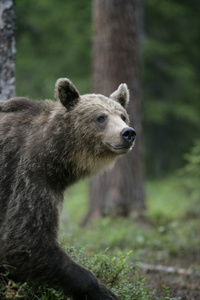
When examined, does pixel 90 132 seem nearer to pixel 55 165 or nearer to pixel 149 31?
pixel 55 165

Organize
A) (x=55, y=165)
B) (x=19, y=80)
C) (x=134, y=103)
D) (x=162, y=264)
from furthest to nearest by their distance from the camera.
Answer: (x=19, y=80) → (x=134, y=103) → (x=162, y=264) → (x=55, y=165)

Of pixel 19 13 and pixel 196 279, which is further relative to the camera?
pixel 19 13

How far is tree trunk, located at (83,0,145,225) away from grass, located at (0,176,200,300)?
22.1 inches

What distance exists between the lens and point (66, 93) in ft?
16.7

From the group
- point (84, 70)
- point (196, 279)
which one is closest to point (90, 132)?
point (196, 279)

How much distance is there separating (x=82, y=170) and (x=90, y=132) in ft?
1.41

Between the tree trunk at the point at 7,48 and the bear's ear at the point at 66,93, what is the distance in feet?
5.44

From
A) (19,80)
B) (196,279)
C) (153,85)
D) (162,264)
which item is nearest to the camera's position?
(196,279)

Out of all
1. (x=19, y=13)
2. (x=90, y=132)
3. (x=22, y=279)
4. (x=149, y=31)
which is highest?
(x=149, y=31)

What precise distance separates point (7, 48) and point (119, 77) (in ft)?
14.5

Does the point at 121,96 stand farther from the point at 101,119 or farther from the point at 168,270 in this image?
the point at 168,270

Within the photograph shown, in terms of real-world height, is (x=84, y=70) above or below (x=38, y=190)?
above

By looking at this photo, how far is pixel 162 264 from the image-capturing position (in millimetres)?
8141

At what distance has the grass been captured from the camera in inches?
196
